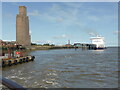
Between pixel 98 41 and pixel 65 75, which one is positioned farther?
pixel 98 41

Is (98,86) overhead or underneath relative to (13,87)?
underneath

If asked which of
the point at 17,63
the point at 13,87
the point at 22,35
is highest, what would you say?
the point at 22,35

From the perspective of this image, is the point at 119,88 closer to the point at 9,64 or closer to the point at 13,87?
the point at 13,87

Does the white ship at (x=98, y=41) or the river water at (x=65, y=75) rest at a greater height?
the white ship at (x=98, y=41)

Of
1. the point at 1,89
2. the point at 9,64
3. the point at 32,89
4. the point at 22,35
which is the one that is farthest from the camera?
the point at 22,35

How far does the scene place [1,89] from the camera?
36.1 feet

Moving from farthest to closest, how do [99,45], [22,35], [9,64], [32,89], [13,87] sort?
1. [22,35]
2. [99,45]
3. [9,64]
4. [32,89]
5. [13,87]

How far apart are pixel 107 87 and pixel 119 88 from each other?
102 cm

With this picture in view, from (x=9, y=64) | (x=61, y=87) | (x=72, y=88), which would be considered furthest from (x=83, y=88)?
(x=9, y=64)

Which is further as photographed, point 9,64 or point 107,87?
point 9,64

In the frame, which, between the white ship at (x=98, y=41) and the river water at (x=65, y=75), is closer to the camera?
the river water at (x=65, y=75)

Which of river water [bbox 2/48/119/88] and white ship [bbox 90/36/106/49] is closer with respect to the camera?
river water [bbox 2/48/119/88]

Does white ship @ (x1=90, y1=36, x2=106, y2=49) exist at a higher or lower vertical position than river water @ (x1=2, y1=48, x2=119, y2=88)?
higher

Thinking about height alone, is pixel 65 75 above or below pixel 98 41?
below
